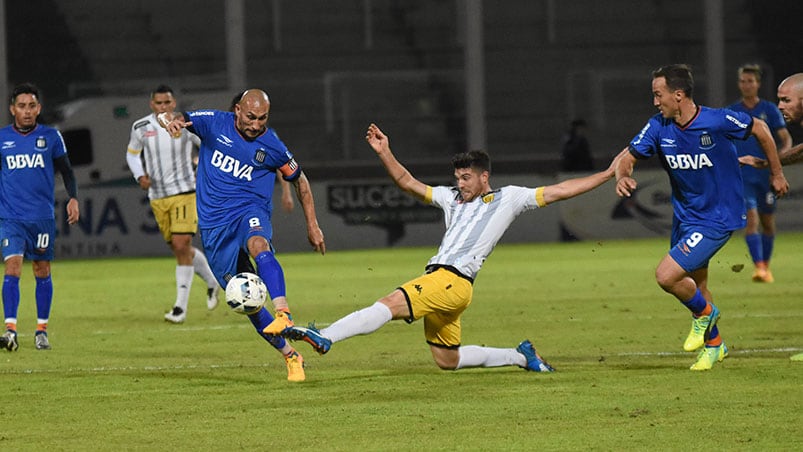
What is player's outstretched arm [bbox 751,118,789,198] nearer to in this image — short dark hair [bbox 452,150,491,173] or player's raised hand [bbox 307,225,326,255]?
short dark hair [bbox 452,150,491,173]

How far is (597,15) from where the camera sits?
3341 cm

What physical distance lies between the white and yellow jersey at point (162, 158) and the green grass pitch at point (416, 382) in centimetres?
133

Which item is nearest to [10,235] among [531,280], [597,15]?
[531,280]

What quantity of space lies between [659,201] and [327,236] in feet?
19.6

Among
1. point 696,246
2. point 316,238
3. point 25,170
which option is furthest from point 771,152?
point 25,170

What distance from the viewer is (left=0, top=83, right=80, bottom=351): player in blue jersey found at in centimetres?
1127

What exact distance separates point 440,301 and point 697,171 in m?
2.11

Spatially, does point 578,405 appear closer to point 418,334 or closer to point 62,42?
point 418,334

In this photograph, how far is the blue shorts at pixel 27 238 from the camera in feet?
36.9

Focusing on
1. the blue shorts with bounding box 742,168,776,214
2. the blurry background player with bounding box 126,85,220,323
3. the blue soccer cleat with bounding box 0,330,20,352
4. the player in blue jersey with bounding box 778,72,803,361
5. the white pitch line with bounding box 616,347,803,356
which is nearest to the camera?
the player in blue jersey with bounding box 778,72,803,361

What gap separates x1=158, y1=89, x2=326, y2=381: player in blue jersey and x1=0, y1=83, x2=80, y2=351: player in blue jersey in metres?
2.25

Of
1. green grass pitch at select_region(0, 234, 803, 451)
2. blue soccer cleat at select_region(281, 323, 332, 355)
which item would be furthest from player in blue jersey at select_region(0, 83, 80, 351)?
blue soccer cleat at select_region(281, 323, 332, 355)

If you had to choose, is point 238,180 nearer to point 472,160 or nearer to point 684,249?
point 472,160

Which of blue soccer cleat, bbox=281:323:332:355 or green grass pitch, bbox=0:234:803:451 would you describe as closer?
green grass pitch, bbox=0:234:803:451
